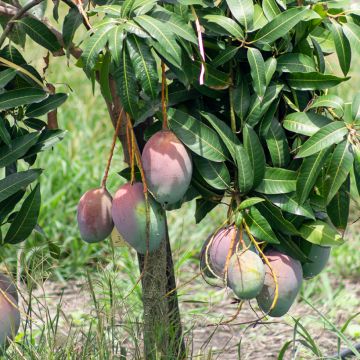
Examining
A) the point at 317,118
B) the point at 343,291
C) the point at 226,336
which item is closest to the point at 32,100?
the point at 317,118

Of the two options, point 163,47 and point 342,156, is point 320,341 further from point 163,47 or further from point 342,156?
point 163,47

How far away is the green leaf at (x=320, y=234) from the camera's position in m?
1.49

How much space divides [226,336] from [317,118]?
4.45 feet

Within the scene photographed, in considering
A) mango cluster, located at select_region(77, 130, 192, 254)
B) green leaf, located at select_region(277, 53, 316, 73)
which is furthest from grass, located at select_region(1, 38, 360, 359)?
green leaf, located at select_region(277, 53, 316, 73)

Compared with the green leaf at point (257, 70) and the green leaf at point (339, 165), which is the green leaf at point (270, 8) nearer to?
the green leaf at point (257, 70)

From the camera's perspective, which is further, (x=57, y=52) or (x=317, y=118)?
(x=57, y=52)

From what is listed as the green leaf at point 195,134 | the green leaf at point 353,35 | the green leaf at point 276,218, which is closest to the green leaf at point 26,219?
the green leaf at point 195,134

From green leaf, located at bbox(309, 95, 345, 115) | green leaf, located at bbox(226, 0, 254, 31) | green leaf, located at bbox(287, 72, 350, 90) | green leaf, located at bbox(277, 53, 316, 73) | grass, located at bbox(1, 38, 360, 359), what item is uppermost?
green leaf, located at bbox(226, 0, 254, 31)

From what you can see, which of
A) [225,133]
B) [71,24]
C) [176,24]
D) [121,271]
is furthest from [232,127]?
[121,271]

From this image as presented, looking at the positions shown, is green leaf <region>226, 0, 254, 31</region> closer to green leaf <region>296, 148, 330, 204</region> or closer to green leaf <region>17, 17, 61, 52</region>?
green leaf <region>296, 148, 330, 204</region>

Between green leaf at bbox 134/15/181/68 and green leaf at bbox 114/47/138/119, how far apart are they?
0.06 m

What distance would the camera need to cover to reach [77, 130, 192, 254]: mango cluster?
1405mm

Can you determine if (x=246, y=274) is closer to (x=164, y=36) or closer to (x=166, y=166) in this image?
(x=166, y=166)

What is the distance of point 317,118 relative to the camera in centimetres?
148
